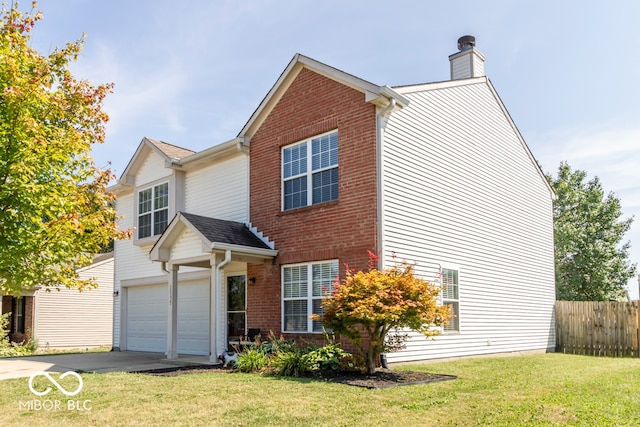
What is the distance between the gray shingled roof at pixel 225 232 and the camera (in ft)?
44.2

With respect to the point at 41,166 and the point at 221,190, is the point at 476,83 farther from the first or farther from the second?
the point at 41,166

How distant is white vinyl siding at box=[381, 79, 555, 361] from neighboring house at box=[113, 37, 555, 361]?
→ 5cm

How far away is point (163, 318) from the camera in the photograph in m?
18.8

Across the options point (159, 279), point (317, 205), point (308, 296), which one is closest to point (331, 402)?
point (308, 296)

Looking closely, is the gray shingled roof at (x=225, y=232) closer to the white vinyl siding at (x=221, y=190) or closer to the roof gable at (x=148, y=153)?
the white vinyl siding at (x=221, y=190)

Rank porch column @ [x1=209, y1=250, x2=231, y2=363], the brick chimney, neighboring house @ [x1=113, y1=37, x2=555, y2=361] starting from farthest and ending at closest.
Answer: the brick chimney
porch column @ [x1=209, y1=250, x2=231, y2=363]
neighboring house @ [x1=113, y1=37, x2=555, y2=361]

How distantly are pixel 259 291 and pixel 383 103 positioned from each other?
5630 mm

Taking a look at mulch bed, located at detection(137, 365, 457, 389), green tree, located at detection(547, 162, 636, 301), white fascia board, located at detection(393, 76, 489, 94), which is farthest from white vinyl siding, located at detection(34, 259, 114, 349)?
green tree, located at detection(547, 162, 636, 301)

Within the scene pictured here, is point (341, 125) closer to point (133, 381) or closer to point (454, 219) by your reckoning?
point (454, 219)

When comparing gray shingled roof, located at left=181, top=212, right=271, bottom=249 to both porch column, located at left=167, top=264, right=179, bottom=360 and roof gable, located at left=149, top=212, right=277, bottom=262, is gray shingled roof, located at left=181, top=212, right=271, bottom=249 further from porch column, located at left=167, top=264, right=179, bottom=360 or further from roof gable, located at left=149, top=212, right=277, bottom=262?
porch column, located at left=167, top=264, right=179, bottom=360

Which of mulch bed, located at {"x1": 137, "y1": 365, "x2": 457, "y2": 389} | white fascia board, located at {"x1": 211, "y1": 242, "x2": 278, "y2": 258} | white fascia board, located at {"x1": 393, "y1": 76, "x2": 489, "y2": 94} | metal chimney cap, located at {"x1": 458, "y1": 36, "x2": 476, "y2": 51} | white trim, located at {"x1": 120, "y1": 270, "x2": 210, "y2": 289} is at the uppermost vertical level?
metal chimney cap, located at {"x1": 458, "y1": 36, "x2": 476, "y2": 51}

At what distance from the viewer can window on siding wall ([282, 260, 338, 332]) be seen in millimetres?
13000

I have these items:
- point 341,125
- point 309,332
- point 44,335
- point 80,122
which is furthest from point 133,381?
point 44,335

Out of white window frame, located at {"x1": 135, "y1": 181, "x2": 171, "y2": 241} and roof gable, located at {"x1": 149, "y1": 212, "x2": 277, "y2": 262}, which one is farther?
white window frame, located at {"x1": 135, "y1": 181, "x2": 171, "y2": 241}
